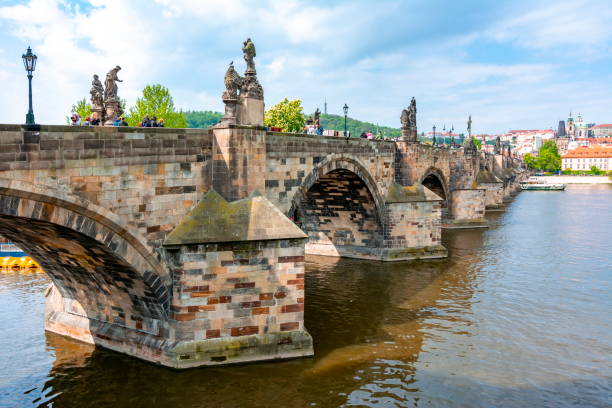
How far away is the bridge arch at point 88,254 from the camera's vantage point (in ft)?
42.2

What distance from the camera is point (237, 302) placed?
15.9 metres

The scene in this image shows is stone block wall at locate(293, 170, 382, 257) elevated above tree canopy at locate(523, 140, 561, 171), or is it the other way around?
tree canopy at locate(523, 140, 561, 171)

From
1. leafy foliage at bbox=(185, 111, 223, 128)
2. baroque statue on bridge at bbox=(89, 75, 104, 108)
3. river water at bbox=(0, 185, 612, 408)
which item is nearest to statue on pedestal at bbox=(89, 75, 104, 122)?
baroque statue on bridge at bbox=(89, 75, 104, 108)

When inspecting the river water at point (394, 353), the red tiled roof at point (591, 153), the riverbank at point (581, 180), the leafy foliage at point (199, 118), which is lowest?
the river water at point (394, 353)

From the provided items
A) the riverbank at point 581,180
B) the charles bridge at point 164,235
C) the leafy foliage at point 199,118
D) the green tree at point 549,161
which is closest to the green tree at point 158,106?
the charles bridge at point 164,235

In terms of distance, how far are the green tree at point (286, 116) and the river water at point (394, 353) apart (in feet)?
144

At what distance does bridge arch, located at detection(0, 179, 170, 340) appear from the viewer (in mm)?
12867

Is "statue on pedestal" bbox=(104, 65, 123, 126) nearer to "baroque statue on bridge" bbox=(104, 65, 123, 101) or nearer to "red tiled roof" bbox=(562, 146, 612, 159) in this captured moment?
"baroque statue on bridge" bbox=(104, 65, 123, 101)

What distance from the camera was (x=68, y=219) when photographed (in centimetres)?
1345

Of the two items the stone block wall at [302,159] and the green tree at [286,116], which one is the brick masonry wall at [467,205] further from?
the green tree at [286,116]

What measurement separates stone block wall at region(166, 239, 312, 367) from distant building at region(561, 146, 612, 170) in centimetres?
17422

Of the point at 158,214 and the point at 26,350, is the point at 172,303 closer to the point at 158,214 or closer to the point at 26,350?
the point at 158,214

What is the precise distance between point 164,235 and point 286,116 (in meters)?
56.9

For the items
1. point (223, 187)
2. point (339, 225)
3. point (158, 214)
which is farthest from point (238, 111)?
point (339, 225)
